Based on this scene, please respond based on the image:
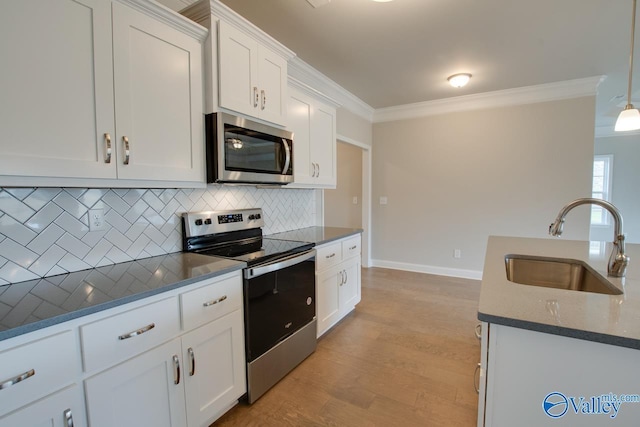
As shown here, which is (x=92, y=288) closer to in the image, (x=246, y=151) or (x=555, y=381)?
(x=246, y=151)

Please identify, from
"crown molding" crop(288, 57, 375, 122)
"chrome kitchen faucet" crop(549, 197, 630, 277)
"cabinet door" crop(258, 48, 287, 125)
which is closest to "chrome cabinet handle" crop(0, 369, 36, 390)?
"cabinet door" crop(258, 48, 287, 125)

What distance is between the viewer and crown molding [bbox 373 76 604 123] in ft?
11.6

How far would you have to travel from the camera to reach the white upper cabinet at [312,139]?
2.54 metres

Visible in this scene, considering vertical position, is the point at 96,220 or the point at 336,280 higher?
the point at 96,220

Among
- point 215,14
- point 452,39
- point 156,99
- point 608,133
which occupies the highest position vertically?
point 452,39

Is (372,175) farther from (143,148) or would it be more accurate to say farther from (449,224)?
(143,148)

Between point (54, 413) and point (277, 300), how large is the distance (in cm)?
111

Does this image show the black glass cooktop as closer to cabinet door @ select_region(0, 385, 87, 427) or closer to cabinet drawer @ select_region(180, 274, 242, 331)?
cabinet drawer @ select_region(180, 274, 242, 331)

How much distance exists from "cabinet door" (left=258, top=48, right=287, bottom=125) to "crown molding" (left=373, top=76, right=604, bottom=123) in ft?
9.38

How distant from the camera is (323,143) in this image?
9.56ft

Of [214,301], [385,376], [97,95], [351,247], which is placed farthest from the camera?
[351,247]

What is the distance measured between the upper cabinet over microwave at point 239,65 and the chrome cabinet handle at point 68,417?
1.50 meters

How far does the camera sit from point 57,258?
1.42 m

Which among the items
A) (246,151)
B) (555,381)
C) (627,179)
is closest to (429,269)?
(246,151)
